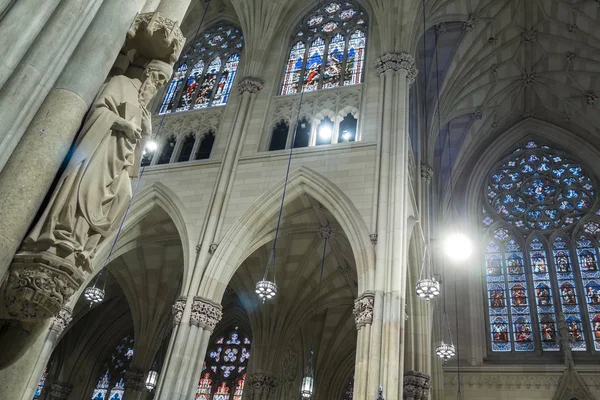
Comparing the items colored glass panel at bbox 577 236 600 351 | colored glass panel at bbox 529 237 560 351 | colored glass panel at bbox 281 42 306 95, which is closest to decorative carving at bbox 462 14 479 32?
colored glass panel at bbox 281 42 306 95

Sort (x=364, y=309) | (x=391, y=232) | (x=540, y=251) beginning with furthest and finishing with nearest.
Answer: (x=540, y=251) < (x=391, y=232) < (x=364, y=309)

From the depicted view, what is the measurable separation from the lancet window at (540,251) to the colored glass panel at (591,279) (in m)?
0.03

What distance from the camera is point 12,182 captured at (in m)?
3.52

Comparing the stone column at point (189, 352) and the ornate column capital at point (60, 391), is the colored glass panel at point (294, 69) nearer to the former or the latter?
the stone column at point (189, 352)

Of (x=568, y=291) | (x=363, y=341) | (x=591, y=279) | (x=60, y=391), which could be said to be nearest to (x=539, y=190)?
(x=591, y=279)

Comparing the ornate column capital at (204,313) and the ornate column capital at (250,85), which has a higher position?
the ornate column capital at (250,85)

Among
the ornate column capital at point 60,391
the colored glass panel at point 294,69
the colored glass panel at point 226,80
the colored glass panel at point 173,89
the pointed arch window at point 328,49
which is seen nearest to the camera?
the pointed arch window at point 328,49

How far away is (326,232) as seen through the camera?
49.6 feet

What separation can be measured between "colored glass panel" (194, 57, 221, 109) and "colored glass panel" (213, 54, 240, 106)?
0.78ft

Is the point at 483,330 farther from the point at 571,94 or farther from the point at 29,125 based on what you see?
the point at 29,125

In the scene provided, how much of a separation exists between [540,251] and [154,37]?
740 inches

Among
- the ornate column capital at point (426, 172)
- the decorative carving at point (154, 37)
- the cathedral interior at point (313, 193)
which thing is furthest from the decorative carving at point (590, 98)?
the decorative carving at point (154, 37)

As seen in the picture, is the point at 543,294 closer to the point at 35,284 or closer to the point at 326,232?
the point at 326,232

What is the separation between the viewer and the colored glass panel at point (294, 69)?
53.0ft
